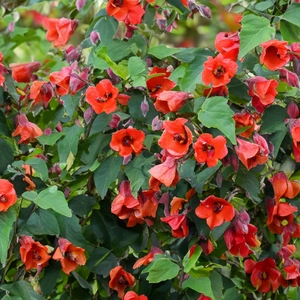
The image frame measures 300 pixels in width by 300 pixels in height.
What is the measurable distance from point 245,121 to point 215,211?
0.51 feet

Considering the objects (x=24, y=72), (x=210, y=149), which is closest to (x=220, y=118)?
(x=210, y=149)

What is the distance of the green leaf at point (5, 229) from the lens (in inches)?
43.2

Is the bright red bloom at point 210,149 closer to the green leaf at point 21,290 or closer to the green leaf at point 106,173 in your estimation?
the green leaf at point 106,173

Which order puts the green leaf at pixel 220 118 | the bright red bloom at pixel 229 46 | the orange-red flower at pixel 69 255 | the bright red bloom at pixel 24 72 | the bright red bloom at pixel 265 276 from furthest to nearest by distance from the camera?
1. the bright red bloom at pixel 24 72
2. the bright red bloom at pixel 265 276
3. the orange-red flower at pixel 69 255
4. the bright red bloom at pixel 229 46
5. the green leaf at pixel 220 118

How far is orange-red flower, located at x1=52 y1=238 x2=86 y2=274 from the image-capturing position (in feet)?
4.17

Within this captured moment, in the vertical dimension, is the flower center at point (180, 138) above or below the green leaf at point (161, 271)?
above

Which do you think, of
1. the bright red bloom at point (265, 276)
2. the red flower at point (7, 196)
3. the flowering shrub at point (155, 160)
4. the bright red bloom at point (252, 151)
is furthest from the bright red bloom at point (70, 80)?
the bright red bloom at point (265, 276)

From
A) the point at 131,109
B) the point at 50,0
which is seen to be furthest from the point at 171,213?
the point at 50,0

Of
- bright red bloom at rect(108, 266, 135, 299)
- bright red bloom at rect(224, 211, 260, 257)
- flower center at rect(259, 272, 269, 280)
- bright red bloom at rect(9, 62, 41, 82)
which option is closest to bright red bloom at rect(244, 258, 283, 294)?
flower center at rect(259, 272, 269, 280)

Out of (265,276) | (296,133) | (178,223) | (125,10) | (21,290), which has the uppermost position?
(125,10)

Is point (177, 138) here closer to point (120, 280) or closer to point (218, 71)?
point (218, 71)

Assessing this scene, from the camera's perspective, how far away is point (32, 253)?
1241 mm

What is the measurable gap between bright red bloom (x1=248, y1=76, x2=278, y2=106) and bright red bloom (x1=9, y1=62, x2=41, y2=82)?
0.55 meters

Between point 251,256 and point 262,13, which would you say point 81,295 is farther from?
point 262,13
